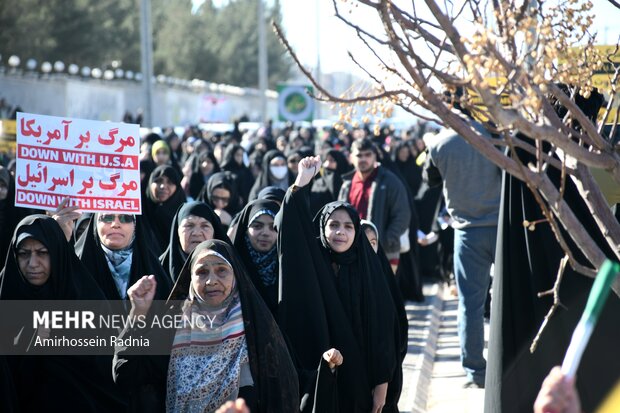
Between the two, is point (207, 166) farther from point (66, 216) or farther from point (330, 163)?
point (66, 216)

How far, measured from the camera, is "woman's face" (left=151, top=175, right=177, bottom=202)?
777 cm

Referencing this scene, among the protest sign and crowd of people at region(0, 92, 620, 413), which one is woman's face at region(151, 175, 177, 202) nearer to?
crowd of people at region(0, 92, 620, 413)

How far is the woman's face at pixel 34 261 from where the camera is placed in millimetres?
4605

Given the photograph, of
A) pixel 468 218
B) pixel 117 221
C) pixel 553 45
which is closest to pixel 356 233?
pixel 117 221

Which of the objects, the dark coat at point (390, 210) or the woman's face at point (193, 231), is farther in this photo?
the dark coat at point (390, 210)

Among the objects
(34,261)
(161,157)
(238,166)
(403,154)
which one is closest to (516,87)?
(34,261)

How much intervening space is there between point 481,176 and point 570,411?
4.78m

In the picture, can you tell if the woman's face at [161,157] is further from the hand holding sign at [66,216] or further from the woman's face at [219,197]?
the hand holding sign at [66,216]

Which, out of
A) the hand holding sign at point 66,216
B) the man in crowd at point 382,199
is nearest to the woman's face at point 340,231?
the hand holding sign at point 66,216

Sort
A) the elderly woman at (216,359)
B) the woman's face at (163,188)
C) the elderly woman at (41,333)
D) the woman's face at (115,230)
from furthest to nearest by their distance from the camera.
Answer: the woman's face at (163,188)
the woman's face at (115,230)
the elderly woman at (41,333)
the elderly woman at (216,359)

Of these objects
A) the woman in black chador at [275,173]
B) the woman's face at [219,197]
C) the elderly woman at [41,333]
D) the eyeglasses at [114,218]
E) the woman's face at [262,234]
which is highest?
the woman in black chador at [275,173]

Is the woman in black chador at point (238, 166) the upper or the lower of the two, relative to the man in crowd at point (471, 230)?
upper

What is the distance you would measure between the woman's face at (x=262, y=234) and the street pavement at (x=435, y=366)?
4.96 feet

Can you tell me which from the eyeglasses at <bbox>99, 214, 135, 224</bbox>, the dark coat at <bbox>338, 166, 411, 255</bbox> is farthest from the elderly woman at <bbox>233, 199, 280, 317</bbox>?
the dark coat at <bbox>338, 166, 411, 255</bbox>
